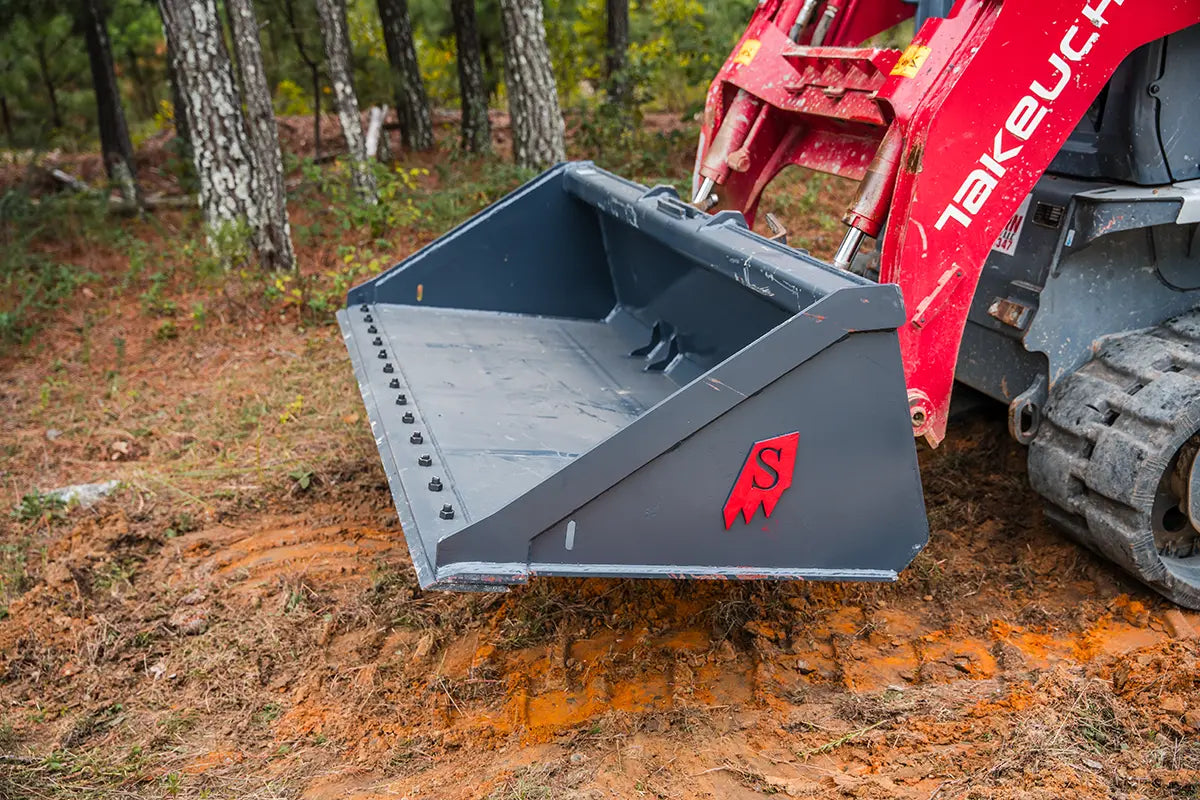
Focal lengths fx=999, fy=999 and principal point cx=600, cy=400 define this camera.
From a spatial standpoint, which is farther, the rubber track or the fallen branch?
the rubber track

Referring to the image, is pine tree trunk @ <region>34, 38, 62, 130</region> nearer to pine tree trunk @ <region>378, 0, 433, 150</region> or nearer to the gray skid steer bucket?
pine tree trunk @ <region>378, 0, 433, 150</region>

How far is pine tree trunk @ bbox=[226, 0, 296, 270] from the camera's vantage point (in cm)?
668

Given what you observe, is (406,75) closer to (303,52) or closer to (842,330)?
(303,52)

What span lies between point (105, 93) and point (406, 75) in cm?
306

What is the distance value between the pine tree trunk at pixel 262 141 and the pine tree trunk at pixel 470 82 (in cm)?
398

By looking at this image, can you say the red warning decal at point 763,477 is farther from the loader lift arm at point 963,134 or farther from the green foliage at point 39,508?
the green foliage at point 39,508

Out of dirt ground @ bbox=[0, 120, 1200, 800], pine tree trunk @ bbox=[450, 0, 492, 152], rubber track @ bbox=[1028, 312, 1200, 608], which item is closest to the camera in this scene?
dirt ground @ bbox=[0, 120, 1200, 800]

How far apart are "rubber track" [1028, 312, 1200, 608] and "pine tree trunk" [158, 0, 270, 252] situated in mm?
5178

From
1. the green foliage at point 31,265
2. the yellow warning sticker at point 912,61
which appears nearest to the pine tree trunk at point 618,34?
the green foliage at point 31,265

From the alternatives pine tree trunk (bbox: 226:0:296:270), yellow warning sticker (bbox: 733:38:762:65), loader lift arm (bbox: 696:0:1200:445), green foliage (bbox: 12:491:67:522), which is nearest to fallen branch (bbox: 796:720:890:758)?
loader lift arm (bbox: 696:0:1200:445)

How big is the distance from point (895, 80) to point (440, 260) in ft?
6.65

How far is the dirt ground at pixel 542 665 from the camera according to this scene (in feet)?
8.61

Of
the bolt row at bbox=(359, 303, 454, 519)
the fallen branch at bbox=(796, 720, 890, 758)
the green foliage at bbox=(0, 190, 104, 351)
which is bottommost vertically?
the fallen branch at bbox=(796, 720, 890, 758)

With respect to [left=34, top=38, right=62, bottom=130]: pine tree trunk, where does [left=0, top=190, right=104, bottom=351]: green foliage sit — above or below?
below
